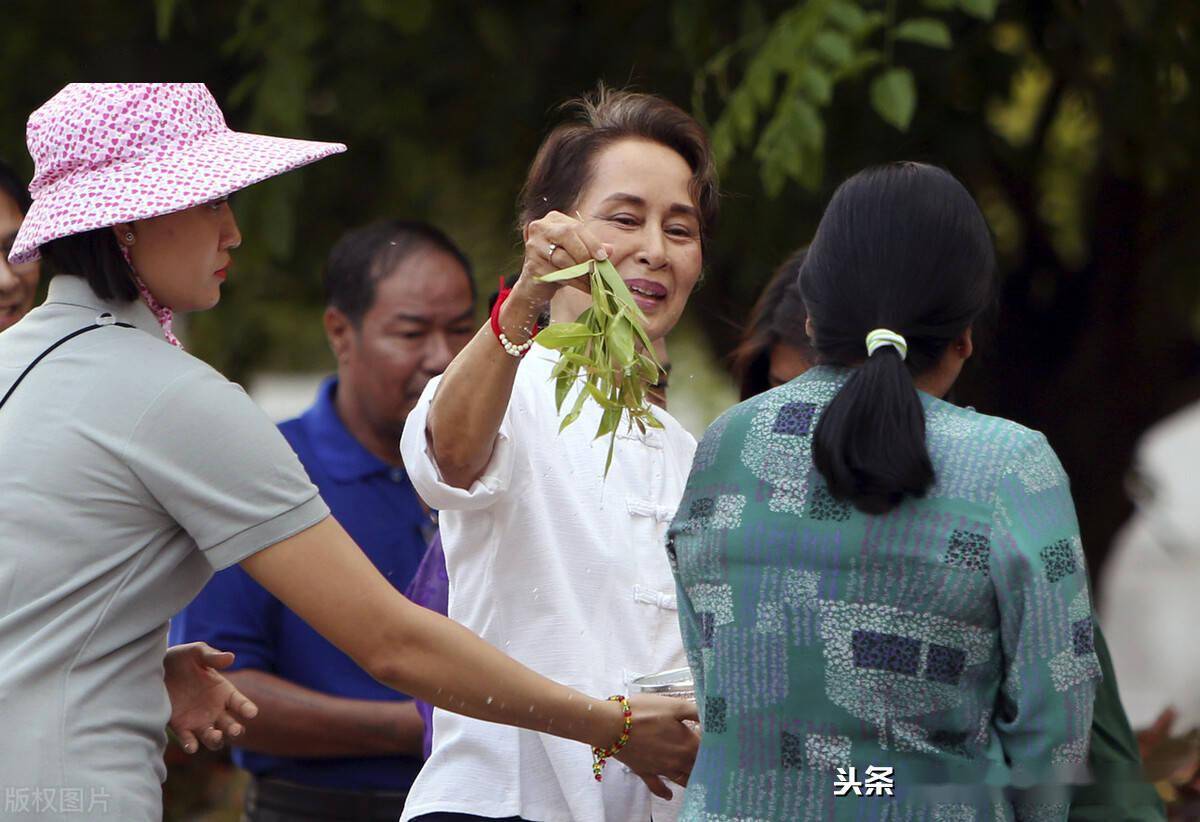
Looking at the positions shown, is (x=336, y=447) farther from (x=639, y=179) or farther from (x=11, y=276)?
(x=639, y=179)

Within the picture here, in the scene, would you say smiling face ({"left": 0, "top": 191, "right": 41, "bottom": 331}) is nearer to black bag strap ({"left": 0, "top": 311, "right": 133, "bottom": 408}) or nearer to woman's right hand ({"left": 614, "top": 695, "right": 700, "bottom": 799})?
black bag strap ({"left": 0, "top": 311, "right": 133, "bottom": 408})

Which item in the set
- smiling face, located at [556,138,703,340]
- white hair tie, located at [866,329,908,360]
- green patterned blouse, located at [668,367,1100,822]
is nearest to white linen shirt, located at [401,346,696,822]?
smiling face, located at [556,138,703,340]

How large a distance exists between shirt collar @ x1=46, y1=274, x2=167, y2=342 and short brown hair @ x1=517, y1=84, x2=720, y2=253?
0.79 m

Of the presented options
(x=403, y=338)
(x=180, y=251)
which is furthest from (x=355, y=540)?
(x=180, y=251)

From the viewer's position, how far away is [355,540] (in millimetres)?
4109

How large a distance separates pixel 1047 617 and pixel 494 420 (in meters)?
0.86

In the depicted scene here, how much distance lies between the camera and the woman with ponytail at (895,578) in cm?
206

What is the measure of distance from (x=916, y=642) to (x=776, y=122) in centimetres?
219

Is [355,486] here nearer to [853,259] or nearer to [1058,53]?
[853,259]

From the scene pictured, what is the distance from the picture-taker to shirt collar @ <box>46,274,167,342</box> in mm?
2379

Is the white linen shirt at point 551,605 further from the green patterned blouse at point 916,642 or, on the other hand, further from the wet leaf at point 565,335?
the green patterned blouse at point 916,642

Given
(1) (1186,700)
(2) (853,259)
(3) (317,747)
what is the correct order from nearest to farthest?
(2) (853,259), (1) (1186,700), (3) (317,747)

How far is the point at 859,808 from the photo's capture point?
2105 mm

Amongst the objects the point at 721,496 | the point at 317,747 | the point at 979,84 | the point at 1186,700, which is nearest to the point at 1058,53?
the point at 979,84
